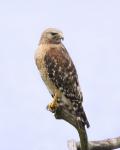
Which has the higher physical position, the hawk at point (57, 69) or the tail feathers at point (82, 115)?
the hawk at point (57, 69)

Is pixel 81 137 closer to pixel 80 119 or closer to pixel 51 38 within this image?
pixel 80 119

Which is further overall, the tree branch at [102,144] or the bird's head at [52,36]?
the bird's head at [52,36]

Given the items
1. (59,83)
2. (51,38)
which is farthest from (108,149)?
(51,38)

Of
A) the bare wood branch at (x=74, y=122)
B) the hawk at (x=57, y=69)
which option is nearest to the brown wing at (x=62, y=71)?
the hawk at (x=57, y=69)

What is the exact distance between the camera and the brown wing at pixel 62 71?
13227 mm

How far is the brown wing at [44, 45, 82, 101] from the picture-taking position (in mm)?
13227

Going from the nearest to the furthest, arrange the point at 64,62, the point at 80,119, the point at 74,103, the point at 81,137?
the point at 81,137
the point at 80,119
the point at 74,103
the point at 64,62

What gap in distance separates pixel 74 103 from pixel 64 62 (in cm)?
123

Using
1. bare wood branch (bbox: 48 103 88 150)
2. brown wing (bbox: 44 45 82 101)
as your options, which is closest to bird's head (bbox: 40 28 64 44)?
brown wing (bbox: 44 45 82 101)

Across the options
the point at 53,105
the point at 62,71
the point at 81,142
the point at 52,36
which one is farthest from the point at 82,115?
the point at 52,36

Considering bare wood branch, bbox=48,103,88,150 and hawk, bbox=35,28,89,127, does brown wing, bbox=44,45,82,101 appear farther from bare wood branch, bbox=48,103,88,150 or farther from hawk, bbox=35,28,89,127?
bare wood branch, bbox=48,103,88,150

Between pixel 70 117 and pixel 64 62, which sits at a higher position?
pixel 64 62

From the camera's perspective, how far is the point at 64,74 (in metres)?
13.6

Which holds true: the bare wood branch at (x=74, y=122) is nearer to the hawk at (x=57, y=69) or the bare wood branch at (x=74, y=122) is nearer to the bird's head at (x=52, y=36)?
the hawk at (x=57, y=69)
